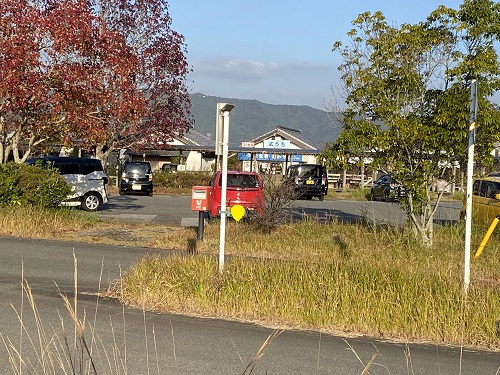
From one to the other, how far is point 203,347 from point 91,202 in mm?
16637

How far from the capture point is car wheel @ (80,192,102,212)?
2205 cm

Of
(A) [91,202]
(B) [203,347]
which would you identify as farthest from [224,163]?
(A) [91,202]

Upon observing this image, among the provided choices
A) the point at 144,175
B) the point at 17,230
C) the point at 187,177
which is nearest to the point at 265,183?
the point at 17,230

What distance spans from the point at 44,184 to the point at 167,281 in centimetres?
901

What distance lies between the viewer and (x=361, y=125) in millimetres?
13141

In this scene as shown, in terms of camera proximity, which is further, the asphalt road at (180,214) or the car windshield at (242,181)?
the asphalt road at (180,214)

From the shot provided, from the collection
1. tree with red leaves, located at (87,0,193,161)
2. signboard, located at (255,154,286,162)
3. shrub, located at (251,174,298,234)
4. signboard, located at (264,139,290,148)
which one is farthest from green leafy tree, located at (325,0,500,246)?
signboard, located at (264,139,290,148)

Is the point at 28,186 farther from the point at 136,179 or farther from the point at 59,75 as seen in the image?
the point at 136,179

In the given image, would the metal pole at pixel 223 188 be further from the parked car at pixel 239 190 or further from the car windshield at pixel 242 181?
the car windshield at pixel 242 181

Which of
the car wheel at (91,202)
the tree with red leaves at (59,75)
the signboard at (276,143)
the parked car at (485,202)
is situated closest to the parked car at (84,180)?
the car wheel at (91,202)

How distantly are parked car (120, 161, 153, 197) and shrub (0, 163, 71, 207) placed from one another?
15.0 m

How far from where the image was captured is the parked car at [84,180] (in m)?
22.0

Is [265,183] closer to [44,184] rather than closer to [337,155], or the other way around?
[337,155]

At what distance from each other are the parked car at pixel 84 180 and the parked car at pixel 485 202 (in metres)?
11.7
